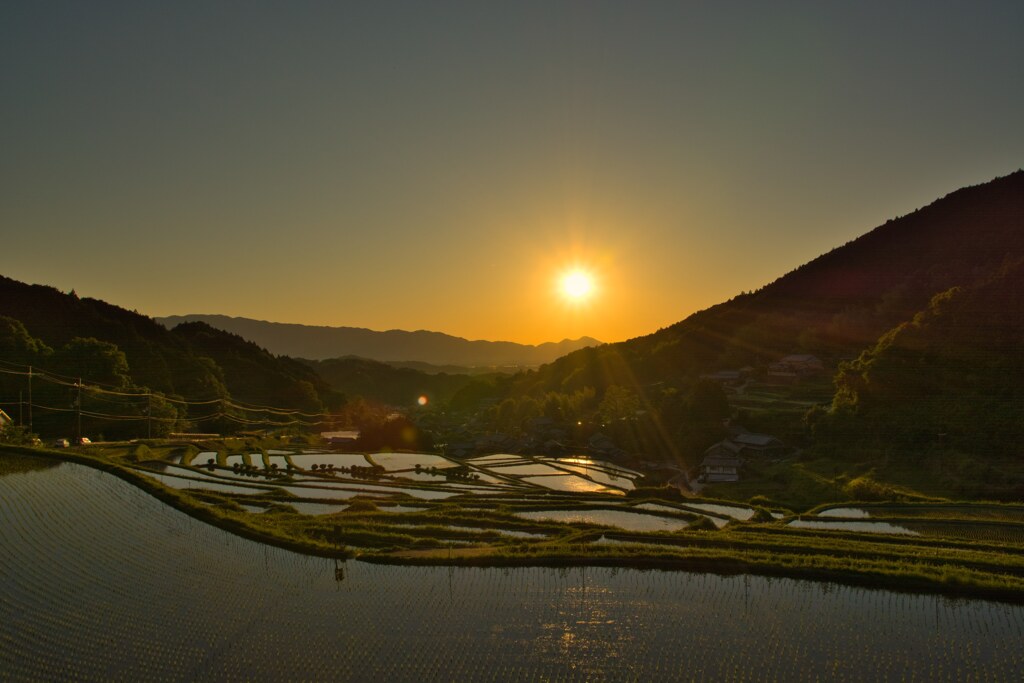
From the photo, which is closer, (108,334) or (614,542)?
(614,542)

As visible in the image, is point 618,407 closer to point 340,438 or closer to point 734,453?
point 734,453

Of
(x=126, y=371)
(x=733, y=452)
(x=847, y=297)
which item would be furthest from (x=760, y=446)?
(x=847, y=297)

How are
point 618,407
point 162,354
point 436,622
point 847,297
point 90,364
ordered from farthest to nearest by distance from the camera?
point 847,297 → point 162,354 → point 618,407 → point 90,364 → point 436,622

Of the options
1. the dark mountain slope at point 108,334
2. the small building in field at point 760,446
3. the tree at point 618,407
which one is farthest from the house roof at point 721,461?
the dark mountain slope at point 108,334

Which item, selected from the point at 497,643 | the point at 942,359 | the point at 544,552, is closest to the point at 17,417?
the point at 544,552

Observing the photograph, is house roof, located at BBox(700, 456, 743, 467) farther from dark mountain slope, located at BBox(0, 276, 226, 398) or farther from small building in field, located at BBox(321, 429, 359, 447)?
dark mountain slope, located at BBox(0, 276, 226, 398)

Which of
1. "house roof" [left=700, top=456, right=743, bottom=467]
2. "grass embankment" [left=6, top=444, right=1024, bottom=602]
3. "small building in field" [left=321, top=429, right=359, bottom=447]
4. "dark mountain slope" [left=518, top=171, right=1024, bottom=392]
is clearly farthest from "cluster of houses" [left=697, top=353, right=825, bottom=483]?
"small building in field" [left=321, top=429, right=359, bottom=447]

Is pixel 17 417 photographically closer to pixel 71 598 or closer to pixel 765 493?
pixel 71 598
